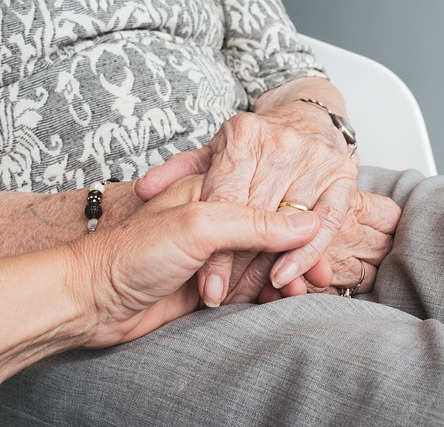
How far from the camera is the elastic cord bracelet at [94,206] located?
863 millimetres

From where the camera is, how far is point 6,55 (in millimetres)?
930

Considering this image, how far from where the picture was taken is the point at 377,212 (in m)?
0.96

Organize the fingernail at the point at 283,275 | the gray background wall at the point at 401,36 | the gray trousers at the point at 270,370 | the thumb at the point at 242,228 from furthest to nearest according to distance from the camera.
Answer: the gray background wall at the point at 401,36 → the fingernail at the point at 283,275 → the thumb at the point at 242,228 → the gray trousers at the point at 270,370

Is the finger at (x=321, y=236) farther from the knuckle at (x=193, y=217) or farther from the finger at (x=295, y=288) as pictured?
the knuckle at (x=193, y=217)

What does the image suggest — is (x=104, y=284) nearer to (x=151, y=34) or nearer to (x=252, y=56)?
(x=151, y=34)

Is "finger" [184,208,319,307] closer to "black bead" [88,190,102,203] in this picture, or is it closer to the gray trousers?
the gray trousers

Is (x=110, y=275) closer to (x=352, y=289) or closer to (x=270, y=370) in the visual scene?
(x=270, y=370)

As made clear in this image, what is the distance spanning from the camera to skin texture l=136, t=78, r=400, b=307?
0.82m

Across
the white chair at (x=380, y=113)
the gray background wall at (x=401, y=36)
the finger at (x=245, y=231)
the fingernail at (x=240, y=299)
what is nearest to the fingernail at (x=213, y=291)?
the finger at (x=245, y=231)

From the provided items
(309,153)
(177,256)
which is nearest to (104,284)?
(177,256)

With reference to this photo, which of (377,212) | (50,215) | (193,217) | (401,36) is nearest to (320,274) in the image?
(377,212)

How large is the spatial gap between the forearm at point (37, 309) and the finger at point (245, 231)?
138 mm

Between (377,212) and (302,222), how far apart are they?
0.21 meters

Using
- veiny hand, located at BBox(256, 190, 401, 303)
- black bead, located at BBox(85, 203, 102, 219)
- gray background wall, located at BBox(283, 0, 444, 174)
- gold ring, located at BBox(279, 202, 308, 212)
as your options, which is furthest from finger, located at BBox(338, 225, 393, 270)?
gray background wall, located at BBox(283, 0, 444, 174)
